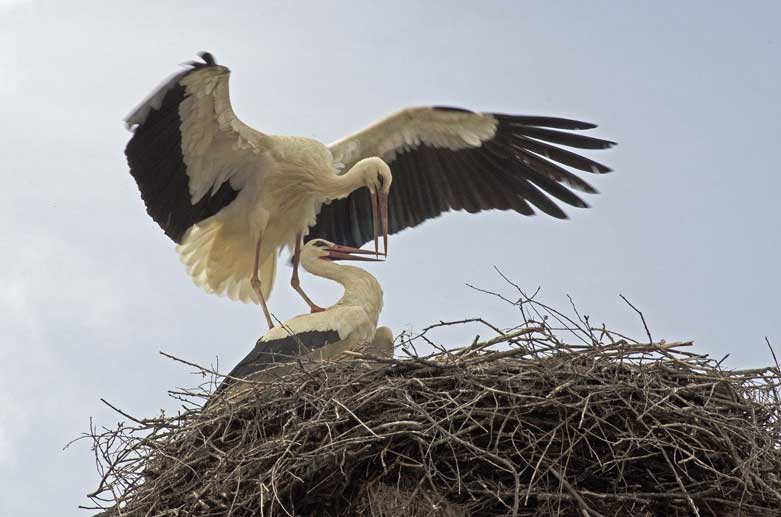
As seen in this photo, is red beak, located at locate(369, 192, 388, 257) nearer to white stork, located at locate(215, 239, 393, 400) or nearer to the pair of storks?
the pair of storks

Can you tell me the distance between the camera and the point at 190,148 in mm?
8469

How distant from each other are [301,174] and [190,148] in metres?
0.75

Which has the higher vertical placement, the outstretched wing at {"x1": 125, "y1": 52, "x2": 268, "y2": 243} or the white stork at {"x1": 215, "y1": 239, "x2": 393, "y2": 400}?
the outstretched wing at {"x1": 125, "y1": 52, "x2": 268, "y2": 243}

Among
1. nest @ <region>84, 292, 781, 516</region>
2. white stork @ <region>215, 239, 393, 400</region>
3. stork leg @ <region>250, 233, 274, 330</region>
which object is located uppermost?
stork leg @ <region>250, 233, 274, 330</region>

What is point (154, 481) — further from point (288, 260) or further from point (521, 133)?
point (521, 133)

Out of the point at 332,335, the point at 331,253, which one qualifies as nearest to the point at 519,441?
the point at 332,335

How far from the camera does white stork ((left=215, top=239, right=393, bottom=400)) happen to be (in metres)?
6.92

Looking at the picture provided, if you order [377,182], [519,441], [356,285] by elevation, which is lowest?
[519,441]

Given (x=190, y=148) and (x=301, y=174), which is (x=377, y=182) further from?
(x=190, y=148)

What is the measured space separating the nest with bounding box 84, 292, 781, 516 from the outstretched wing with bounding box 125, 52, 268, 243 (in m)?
2.66

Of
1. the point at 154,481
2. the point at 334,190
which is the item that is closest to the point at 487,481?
the point at 154,481

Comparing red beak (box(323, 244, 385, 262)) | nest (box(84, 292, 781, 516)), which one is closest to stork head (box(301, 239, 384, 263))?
red beak (box(323, 244, 385, 262))

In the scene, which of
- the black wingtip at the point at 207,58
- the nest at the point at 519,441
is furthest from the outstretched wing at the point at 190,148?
the nest at the point at 519,441

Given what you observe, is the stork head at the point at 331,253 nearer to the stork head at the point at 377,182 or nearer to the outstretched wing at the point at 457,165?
the stork head at the point at 377,182
